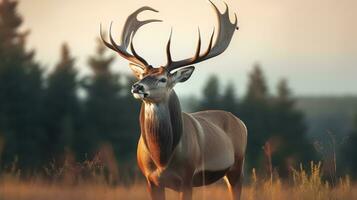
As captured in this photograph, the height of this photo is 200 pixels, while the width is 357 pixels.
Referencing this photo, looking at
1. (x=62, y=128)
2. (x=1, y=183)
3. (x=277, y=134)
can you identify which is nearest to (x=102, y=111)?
(x=62, y=128)

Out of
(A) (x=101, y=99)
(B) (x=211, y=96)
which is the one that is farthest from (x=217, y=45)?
(B) (x=211, y=96)

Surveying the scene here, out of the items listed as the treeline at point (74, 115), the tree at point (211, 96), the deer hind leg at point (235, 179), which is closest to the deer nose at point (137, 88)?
the deer hind leg at point (235, 179)

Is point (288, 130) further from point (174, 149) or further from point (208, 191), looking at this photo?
point (174, 149)

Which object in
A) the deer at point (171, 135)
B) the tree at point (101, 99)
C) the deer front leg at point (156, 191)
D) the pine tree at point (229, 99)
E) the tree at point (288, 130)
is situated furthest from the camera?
the pine tree at point (229, 99)

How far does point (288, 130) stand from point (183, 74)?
54.9 m

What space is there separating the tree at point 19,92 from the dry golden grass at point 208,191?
31.3 m

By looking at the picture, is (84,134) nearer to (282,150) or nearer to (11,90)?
(11,90)

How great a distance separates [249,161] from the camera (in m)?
55.4

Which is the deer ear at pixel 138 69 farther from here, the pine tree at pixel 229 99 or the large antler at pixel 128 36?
the pine tree at pixel 229 99

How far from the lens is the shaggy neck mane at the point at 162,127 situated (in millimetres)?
8727

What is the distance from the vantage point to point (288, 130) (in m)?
63.2

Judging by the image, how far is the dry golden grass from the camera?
9.45 metres

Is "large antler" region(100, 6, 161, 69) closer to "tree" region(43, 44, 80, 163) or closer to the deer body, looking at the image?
the deer body

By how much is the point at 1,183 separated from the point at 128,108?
46866 mm
